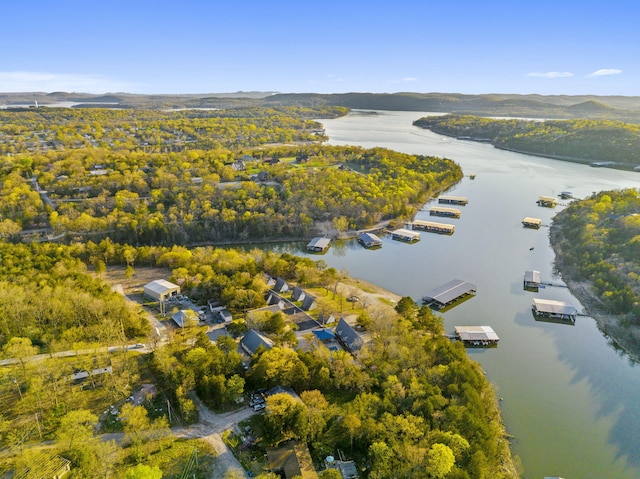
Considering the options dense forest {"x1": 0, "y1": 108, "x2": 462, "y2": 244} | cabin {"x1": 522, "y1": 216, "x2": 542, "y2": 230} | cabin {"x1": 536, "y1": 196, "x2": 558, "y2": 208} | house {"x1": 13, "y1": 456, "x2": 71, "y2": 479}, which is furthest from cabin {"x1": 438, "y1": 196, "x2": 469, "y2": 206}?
house {"x1": 13, "y1": 456, "x2": 71, "y2": 479}

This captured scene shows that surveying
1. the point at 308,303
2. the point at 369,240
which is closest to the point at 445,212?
the point at 369,240

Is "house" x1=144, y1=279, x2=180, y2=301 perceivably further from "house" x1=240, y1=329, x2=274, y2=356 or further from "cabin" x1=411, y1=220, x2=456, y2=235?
"cabin" x1=411, y1=220, x2=456, y2=235

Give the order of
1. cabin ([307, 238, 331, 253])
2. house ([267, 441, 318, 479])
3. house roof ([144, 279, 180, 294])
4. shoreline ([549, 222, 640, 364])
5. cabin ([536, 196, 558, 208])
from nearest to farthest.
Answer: house ([267, 441, 318, 479]) < shoreline ([549, 222, 640, 364]) < house roof ([144, 279, 180, 294]) < cabin ([307, 238, 331, 253]) < cabin ([536, 196, 558, 208])

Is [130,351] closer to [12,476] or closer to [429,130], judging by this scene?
[12,476]

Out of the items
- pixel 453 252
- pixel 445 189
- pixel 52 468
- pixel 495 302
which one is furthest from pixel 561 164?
pixel 52 468

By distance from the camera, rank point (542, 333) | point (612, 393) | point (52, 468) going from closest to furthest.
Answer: point (52, 468) → point (612, 393) → point (542, 333)

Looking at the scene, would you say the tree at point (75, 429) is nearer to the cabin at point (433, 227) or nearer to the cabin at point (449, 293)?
the cabin at point (449, 293)
